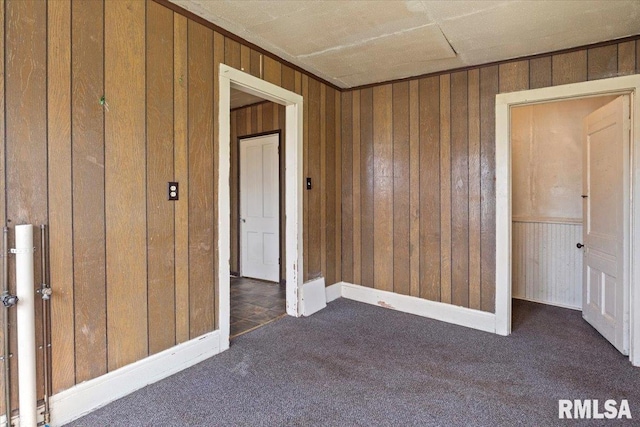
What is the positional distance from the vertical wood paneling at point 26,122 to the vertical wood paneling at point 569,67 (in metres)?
3.53


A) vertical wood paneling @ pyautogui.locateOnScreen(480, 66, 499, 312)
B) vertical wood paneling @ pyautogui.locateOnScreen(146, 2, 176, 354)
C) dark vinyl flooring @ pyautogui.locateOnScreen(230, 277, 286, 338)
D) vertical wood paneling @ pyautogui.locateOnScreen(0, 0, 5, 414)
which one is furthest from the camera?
Result: dark vinyl flooring @ pyautogui.locateOnScreen(230, 277, 286, 338)

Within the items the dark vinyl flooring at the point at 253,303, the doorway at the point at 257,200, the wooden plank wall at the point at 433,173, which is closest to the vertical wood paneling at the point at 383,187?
the wooden plank wall at the point at 433,173

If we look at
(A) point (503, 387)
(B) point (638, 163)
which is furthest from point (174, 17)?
(B) point (638, 163)

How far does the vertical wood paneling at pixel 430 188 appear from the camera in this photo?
346 centimetres

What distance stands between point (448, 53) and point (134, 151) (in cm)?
259

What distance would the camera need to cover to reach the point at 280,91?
3.16 m

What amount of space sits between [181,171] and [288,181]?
4.03ft

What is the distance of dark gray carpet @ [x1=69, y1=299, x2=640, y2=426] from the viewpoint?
75.8 inches

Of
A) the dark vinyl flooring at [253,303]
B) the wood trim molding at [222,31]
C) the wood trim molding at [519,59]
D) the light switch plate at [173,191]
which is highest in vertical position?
the wood trim molding at [222,31]

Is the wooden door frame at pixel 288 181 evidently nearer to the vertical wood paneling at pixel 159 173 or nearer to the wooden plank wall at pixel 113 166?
the wooden plank wall at pixel 113 166

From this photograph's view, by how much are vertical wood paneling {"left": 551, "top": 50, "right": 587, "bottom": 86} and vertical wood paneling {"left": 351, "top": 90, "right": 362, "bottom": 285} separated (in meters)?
1.87

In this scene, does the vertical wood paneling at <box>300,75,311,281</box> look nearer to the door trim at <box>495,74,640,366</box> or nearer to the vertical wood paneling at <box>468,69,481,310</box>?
the vertical wood paneling at <box>468,69,481,310</box>

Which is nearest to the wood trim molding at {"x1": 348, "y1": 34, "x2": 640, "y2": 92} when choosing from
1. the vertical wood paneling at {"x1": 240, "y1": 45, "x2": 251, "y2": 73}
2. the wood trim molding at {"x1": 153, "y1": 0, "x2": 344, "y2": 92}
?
the wood trim molding at {"x1": 153, "y1": 0, "x2": 344, "y2": 92}

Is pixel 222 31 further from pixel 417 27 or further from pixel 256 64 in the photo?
pixel 417 27
